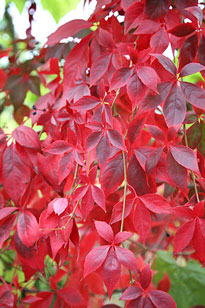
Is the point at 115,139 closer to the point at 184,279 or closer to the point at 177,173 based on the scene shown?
the point at 177,173

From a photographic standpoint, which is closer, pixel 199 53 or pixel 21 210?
pixel 199 53

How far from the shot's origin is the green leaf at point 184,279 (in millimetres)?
1127

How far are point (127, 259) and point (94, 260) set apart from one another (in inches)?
1.6

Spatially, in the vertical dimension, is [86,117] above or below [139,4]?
below

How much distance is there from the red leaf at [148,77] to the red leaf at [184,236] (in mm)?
189

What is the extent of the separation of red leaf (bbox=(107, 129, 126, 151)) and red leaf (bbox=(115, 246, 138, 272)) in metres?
0.14

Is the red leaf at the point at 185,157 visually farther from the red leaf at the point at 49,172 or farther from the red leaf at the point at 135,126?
the red leaf at the point at 49,172

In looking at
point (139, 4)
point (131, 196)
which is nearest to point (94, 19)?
point (139, 4)

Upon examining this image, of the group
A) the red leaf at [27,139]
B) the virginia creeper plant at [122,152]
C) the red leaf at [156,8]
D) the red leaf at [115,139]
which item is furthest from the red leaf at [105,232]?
the red leaf at [156,8]

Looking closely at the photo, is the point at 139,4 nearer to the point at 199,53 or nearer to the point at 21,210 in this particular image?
the point at 199,53

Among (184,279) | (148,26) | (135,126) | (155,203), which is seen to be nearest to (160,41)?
(148,26)

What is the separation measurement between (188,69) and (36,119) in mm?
331

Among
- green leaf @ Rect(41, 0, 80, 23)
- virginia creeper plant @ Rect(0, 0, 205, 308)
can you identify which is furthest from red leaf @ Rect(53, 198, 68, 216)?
green leaf @ Rect(41, 0, 80, 23)

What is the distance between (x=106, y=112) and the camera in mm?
491
